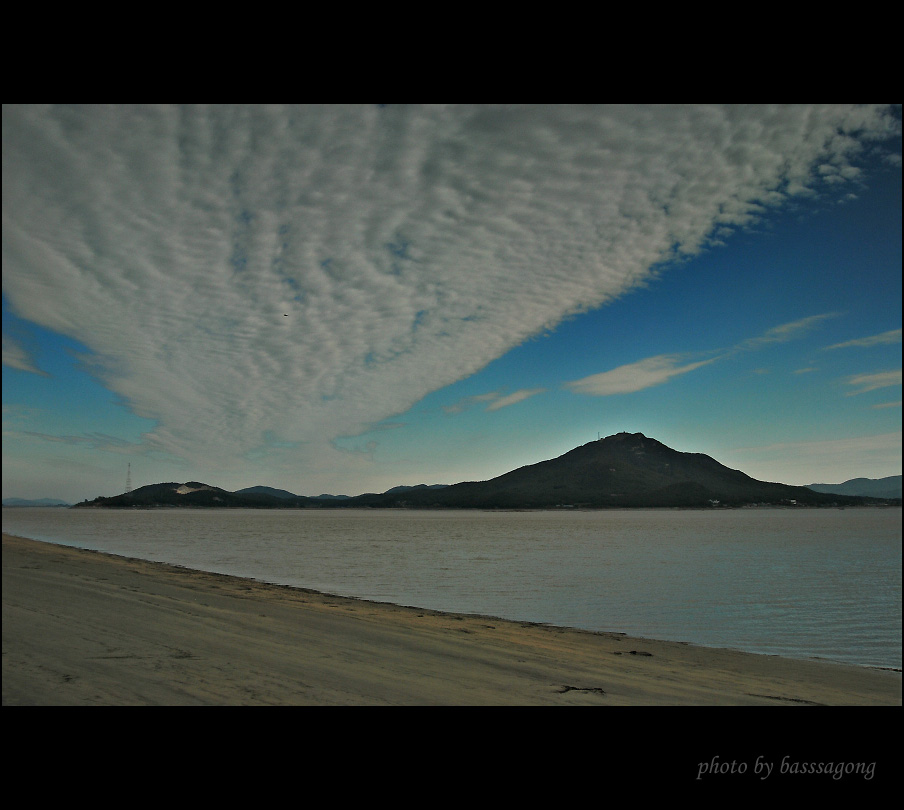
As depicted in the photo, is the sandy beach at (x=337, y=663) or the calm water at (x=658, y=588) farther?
the calm water at (x=658, y=588)

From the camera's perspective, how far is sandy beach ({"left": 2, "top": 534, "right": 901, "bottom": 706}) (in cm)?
734

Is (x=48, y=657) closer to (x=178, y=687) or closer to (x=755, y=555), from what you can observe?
(x=178, y=687)

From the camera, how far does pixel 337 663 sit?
916 centimetres

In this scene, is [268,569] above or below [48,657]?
below

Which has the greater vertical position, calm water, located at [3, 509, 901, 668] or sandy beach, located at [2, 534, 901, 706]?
sandy beach, located at [2, 534, 901, 706]

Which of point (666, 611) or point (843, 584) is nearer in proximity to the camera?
point (666, 611)

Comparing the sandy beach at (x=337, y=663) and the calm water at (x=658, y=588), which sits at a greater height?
the sandy beach at (x=337, y=663)

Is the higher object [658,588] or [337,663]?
[337,663]

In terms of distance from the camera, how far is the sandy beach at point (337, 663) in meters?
7.34

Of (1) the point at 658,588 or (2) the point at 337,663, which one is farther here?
(1) the point at 658,588

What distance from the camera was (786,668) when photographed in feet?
42.4
